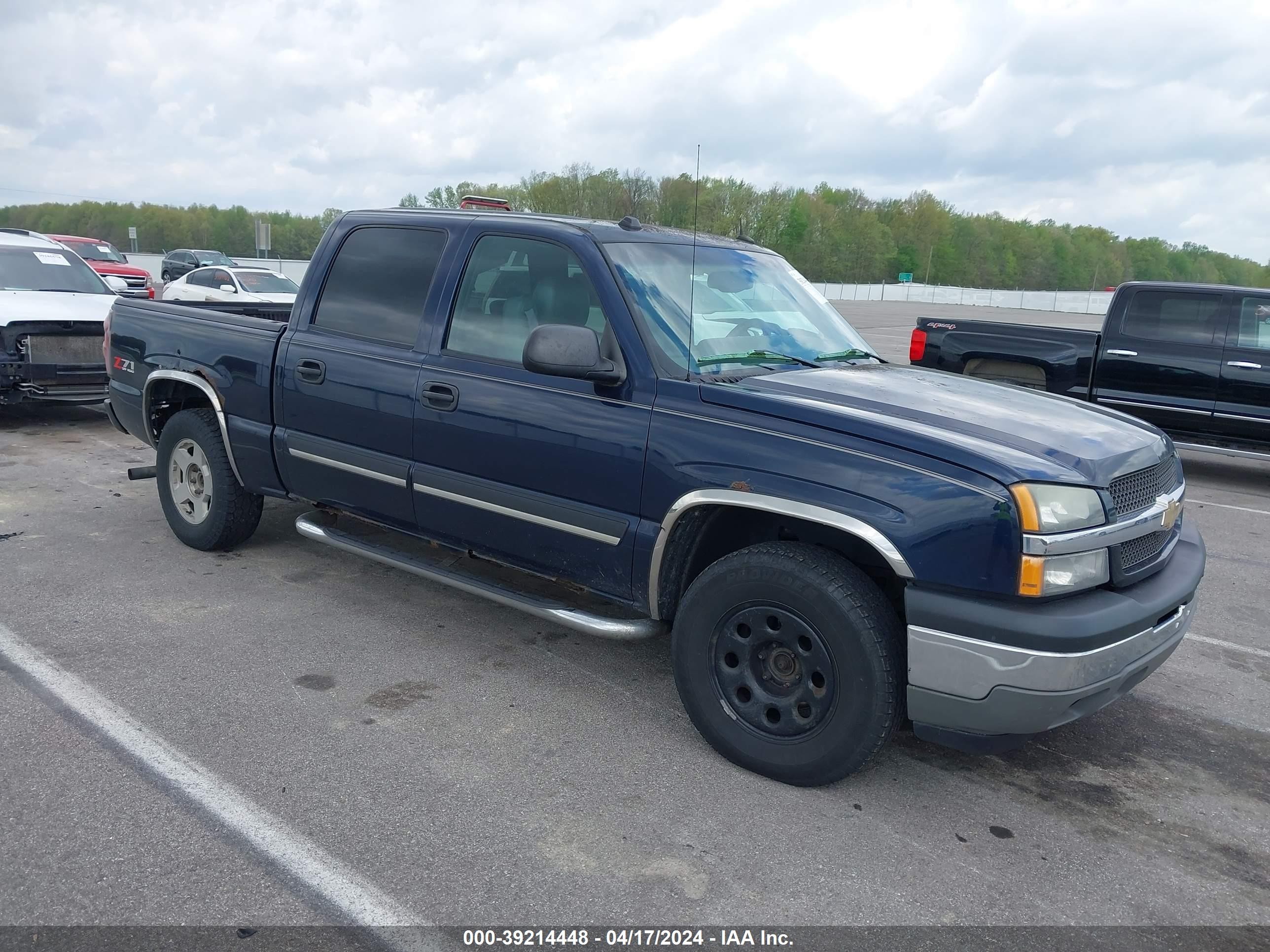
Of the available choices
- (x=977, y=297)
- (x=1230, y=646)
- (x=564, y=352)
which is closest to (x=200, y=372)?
(x=564, y=352)

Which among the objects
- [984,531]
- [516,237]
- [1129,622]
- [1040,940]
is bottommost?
[1040,940]

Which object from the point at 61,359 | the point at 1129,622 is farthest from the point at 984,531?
the point at 61,359

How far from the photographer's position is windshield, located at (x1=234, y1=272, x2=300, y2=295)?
17.8 m

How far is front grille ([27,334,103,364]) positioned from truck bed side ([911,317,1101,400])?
8015 millimetres

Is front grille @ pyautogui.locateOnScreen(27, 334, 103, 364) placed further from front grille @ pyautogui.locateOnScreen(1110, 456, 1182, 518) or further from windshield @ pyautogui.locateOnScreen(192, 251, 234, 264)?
windshield @ pyautogui.locateOnScreen(192, 251, 234, 264)

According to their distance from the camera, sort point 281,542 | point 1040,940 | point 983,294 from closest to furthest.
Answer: point 1040,940
point 281,542
point 983,294

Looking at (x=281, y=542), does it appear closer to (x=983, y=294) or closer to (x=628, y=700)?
(x=628, y=700)

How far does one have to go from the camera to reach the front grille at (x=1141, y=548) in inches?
125

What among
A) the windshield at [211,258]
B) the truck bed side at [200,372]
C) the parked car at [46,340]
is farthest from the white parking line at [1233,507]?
the windshield at [211,258]

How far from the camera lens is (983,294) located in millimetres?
68625

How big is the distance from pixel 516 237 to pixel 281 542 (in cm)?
282

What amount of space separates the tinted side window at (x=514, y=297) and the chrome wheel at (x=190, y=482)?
2.07 meters

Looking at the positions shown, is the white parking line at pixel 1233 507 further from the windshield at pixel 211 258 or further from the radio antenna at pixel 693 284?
the windshield at pixel 211 258

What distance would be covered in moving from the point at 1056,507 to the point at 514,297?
2.31 meters
